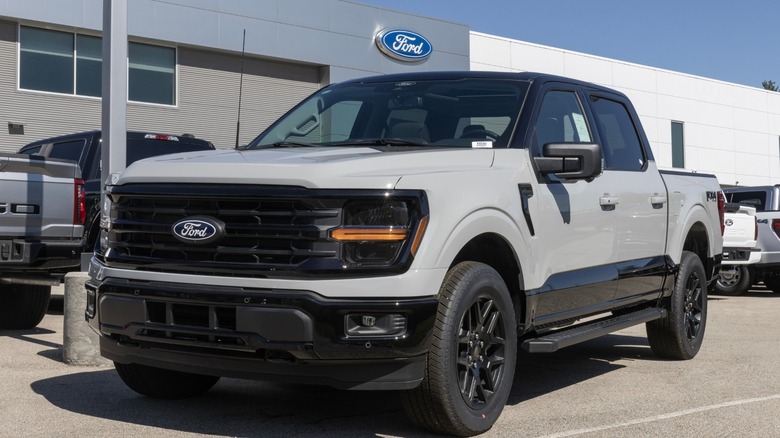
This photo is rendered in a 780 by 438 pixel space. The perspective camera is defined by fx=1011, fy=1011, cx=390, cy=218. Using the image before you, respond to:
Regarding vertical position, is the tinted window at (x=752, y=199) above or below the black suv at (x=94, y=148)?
below

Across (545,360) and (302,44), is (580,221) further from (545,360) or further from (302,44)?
(302,44)

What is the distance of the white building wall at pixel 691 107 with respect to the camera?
34.9 m

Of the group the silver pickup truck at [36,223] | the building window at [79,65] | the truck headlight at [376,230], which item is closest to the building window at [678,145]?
the building window at [79,65]

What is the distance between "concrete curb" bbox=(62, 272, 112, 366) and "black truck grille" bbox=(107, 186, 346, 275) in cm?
224

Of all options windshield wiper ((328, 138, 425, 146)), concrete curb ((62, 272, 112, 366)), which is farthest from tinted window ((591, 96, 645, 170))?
concrete curb ((62, 272, 112, 366))

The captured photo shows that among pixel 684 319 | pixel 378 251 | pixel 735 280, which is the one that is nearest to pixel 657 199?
pixel 684 319

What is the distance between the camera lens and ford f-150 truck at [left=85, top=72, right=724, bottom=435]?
14.5 feet

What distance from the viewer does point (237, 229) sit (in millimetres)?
4594

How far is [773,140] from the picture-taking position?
46.1m

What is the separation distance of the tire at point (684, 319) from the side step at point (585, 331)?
0.25m

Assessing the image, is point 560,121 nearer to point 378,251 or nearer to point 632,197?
point 632,197

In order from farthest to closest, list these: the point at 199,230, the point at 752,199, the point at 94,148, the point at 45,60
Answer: the point at 45,60 → the point at 752,199 → the point at 94,148 → the point at 199,230

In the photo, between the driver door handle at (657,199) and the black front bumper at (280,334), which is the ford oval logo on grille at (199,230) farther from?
the driver door handle at (657,199)

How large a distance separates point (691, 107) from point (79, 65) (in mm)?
26829
